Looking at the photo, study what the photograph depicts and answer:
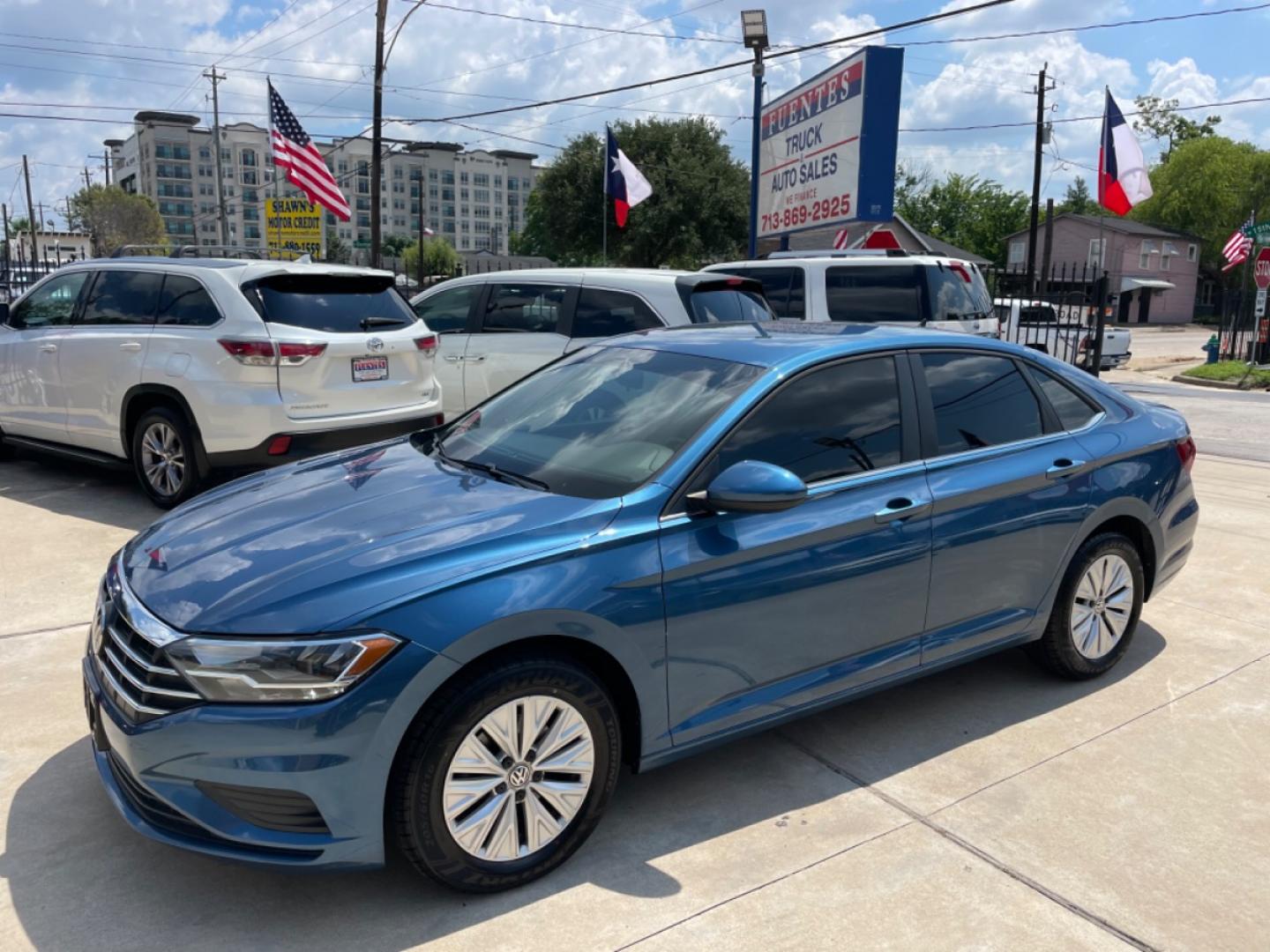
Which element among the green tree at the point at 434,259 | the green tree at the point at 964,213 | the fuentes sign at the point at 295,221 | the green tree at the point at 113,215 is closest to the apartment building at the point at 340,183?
the green tree at the point at 434,259

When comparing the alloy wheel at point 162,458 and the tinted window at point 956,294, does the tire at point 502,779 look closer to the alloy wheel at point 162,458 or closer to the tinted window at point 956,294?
the alloy wheel at point 162,458

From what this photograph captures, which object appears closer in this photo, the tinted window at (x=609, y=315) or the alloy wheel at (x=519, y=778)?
the alloy wheel at (x=519, y=778)

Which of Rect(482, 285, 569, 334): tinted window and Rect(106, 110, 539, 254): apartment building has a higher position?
Rect(106, 110, 539, 254): apartment building

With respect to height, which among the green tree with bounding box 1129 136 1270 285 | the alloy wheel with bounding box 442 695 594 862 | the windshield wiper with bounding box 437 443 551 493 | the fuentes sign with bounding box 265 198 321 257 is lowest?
the alloy wheel with bounding box 442 695 594 862

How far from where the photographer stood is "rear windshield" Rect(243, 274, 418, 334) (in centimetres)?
652

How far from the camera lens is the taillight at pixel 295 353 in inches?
251

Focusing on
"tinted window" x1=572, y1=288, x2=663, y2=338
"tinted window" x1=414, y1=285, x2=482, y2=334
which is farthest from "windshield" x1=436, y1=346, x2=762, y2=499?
"tinted window" x1=414, y1=285, x2=482, y2=334

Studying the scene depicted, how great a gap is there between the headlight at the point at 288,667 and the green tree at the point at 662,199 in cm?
4175

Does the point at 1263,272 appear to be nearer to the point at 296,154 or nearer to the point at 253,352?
the point at 296,154

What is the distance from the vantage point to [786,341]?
3766mm

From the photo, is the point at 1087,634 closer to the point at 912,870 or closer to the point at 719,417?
the point at 912,870

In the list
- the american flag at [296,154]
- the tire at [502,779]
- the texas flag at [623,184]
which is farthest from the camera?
the texas flag at [623,184]

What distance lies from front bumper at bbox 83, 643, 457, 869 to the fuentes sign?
20640 millimetres

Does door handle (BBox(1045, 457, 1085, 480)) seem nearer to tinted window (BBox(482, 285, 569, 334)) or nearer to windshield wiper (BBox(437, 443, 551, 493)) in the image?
windshield wiper (BBox(437, 443, 551, 493))
